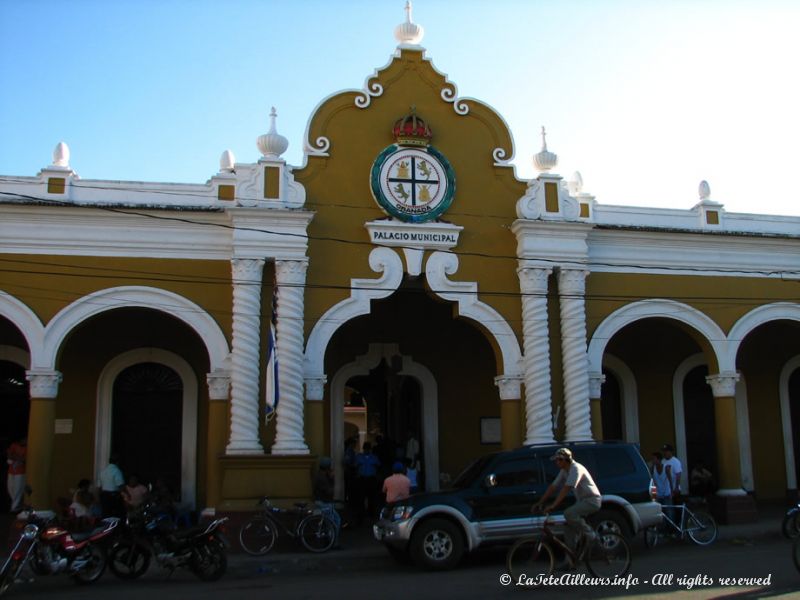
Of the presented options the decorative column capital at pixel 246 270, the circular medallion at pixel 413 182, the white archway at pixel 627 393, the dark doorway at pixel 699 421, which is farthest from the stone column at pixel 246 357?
the dark doorway at pixel 699 421

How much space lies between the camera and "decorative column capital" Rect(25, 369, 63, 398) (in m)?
14.0

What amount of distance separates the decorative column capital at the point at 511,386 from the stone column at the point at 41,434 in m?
7.64

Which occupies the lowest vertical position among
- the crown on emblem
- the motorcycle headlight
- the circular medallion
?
the motorcycle headlight

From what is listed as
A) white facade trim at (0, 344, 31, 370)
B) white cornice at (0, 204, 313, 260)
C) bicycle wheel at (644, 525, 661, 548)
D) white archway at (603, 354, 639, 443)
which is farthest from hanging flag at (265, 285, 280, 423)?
white archway at (603, 354, 639, 443)

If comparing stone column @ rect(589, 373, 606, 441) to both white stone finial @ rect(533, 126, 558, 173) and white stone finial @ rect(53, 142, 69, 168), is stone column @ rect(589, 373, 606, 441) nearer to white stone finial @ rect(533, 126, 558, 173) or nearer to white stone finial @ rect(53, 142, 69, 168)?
white stone finial @ rect(533, 126, 558, 173)

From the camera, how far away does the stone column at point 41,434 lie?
44.9 ft

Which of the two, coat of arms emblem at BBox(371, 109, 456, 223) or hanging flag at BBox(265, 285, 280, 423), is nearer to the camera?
hanging flag at BBox(265, 285, 280, 423)

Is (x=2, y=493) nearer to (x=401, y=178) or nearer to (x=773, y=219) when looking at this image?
(x=401, y=178)

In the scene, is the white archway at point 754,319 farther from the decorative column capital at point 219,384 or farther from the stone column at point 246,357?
the decorative column capital at point 219,384

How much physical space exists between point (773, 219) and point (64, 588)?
47.7 feet

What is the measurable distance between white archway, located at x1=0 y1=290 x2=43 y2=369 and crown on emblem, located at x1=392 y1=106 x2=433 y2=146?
6.91m

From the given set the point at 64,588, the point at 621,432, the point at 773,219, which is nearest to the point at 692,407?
the point at 621,432

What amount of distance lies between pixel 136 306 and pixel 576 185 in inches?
→ 336

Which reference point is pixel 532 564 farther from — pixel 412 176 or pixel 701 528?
pixel 412 176
